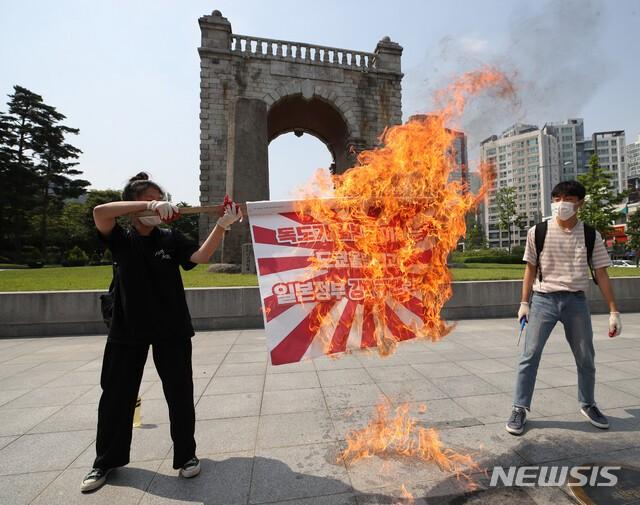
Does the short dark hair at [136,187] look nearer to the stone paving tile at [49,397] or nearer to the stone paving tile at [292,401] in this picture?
the stone paving tile at [292,401]

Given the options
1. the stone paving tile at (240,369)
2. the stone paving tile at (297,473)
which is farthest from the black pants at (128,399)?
the stone paving tile at (240,369)

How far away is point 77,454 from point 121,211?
7.35 ft

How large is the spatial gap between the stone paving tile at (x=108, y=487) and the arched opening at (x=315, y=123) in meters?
23.2

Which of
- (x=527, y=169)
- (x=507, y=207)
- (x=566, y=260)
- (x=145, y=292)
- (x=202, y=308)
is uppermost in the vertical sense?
(x=527, y=169)

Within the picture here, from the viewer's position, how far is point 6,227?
40.6m

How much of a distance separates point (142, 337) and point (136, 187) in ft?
3.80

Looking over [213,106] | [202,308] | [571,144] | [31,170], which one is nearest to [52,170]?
[31,170]

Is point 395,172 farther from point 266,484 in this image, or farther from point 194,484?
point 194,484

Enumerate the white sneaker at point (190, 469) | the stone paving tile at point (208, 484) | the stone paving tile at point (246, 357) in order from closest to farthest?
1. the stone paving tile at point (208, 484)
2. the white sneaker at point (190, 469)
3. the stone paving tile at point (246, 357)

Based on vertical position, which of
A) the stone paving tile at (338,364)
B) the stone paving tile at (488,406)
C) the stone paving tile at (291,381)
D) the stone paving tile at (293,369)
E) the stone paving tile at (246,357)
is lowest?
the stone paving tile at (246,357)

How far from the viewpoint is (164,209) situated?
2.48m

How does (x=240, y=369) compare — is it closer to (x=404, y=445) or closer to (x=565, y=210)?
(x=404, y=445)

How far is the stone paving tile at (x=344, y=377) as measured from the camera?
4797 mm

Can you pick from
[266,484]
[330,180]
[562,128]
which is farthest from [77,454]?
[562,128]
